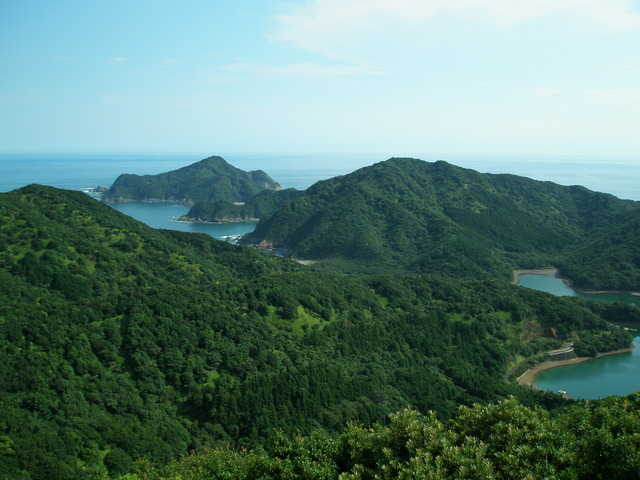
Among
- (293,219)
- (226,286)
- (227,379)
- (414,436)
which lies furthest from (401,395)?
(293,219)

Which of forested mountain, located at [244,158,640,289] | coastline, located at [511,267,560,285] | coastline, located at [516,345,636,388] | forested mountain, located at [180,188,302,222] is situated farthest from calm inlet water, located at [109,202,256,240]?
coastline, located at [516,345,636,388]

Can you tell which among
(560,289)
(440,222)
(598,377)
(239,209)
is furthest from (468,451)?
(239,209)

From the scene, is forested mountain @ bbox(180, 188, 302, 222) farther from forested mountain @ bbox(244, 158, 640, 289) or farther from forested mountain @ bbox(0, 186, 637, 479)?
forested mountain @ bbox(0, 186, 637, 479)

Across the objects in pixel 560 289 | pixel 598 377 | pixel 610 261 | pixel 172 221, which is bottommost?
pixel 598 377

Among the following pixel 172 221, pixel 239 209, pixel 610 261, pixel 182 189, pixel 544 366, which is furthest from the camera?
pixel 182 189

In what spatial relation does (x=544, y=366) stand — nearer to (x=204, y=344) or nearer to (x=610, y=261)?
(x=204, y=344)

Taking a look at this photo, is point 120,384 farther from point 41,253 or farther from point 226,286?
point 41,253
